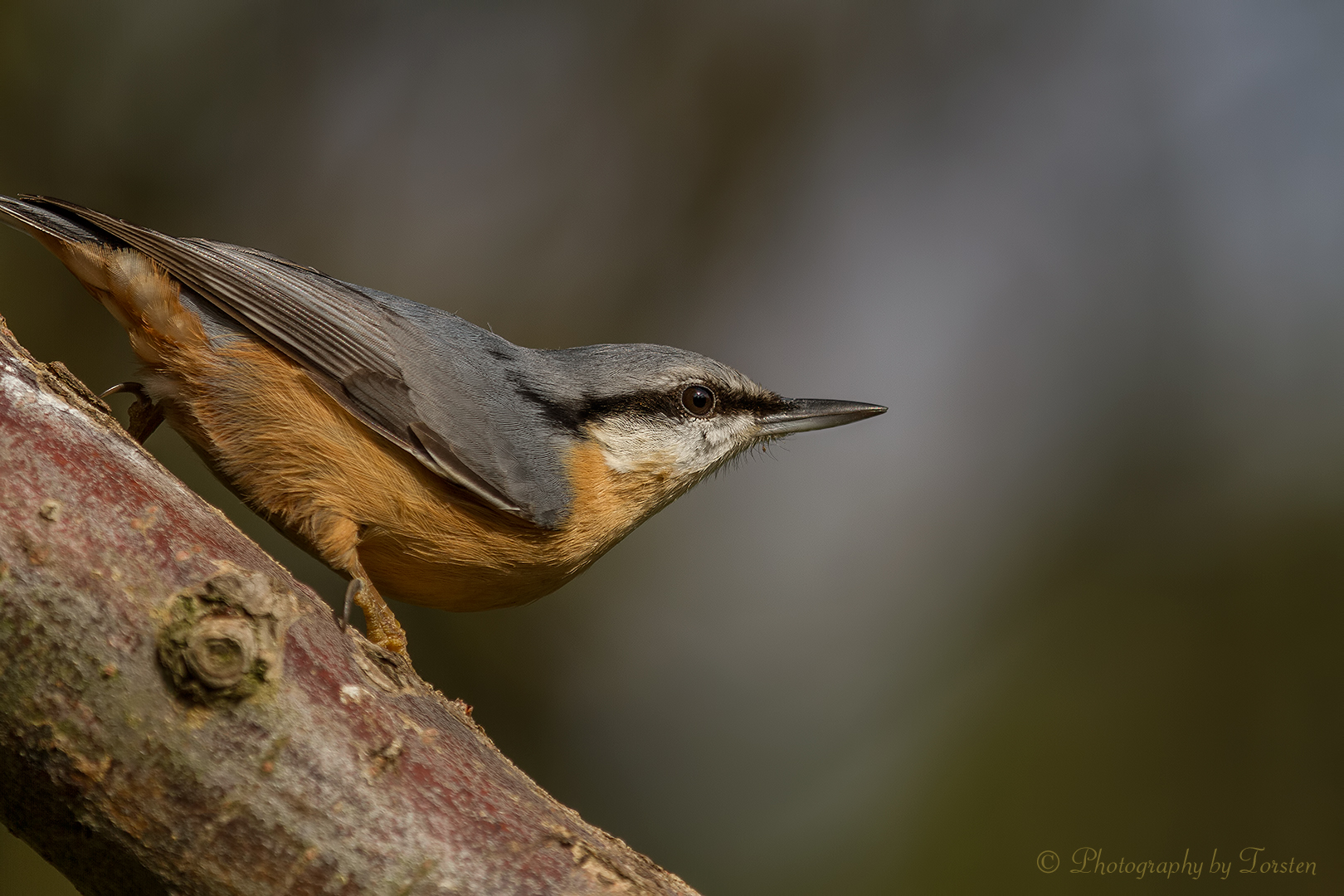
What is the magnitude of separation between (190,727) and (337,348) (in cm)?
131

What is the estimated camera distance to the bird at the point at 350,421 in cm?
227

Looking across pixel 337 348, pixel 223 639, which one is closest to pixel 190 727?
pixel 223 639

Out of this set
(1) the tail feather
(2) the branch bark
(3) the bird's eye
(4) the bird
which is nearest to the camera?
(2) the branch bark

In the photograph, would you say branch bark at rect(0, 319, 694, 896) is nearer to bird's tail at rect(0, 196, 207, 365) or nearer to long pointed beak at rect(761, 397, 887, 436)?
bird's tail at rect(0, 196, 207, 365)

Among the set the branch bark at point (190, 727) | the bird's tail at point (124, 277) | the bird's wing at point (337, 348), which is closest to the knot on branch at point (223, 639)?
the branch bark at point (190, 727)

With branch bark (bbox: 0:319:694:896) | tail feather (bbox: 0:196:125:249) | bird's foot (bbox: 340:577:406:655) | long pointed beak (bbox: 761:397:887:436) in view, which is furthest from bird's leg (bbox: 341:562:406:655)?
long pointed beak (bbox: 761:397:887:436)

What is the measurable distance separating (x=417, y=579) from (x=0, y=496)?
1.22m

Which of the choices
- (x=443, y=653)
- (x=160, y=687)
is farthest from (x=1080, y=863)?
(x=160, y=687)

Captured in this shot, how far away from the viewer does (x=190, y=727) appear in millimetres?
1297

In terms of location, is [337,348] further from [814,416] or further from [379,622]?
[814,416]

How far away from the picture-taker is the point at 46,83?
438 cm

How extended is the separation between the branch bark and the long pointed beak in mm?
1791

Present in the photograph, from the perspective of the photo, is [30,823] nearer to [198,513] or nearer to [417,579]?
[198,513]

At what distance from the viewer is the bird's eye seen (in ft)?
9.59
